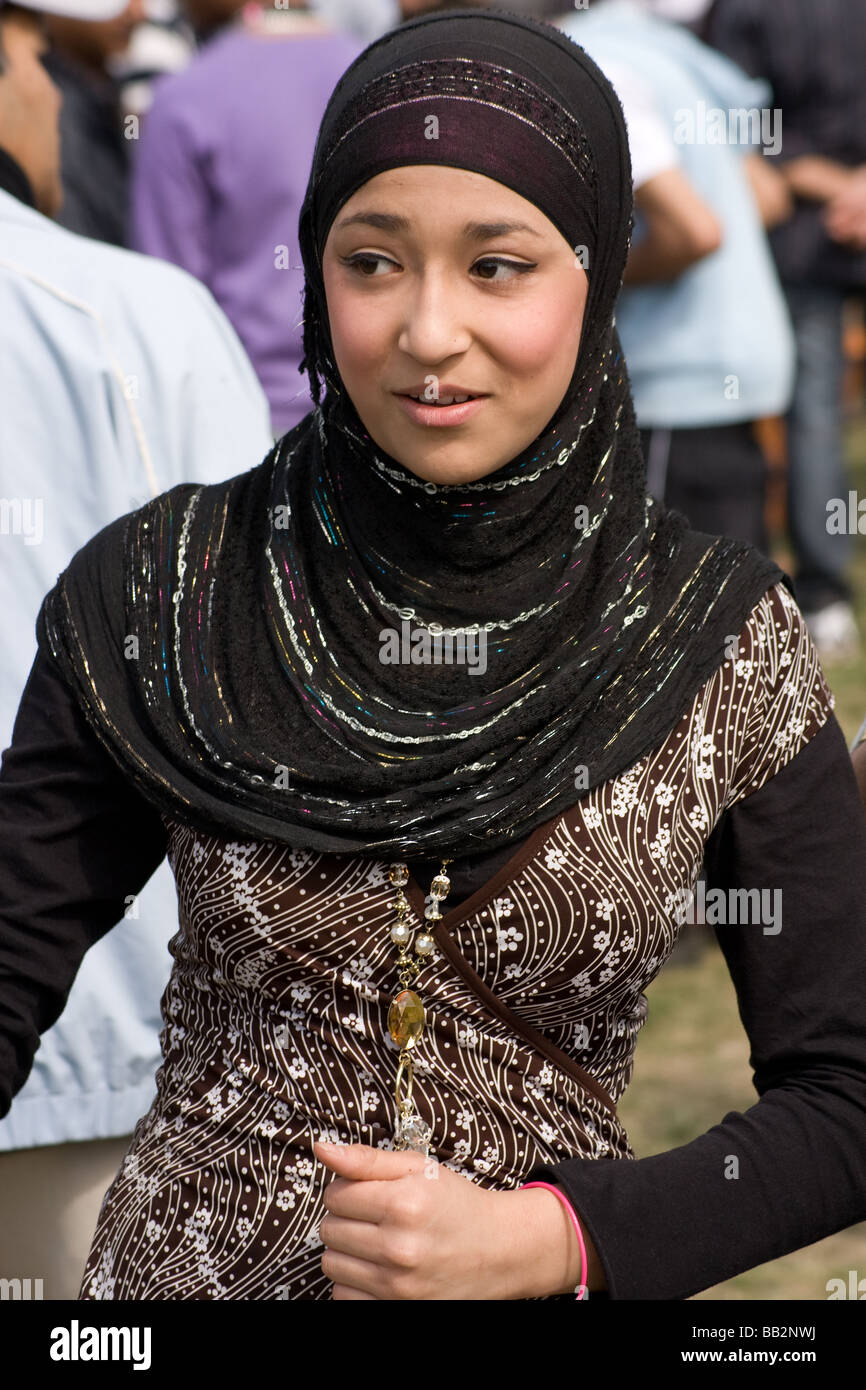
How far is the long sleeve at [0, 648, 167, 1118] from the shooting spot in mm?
1672

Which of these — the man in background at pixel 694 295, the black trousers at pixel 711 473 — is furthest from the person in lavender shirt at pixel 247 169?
the black trousers at pixel 711 473

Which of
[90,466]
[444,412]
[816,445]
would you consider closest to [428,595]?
[444,412]

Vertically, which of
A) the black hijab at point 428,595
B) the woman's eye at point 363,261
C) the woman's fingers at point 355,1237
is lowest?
the woman's fingers at point 355,1237

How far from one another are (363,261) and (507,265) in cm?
13

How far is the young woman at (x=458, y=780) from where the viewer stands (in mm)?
1545

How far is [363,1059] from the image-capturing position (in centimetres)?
158

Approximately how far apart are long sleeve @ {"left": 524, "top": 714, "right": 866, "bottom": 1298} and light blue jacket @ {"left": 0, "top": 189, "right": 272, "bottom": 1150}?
31.0 inches

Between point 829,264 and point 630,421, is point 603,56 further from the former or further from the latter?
point 630,421

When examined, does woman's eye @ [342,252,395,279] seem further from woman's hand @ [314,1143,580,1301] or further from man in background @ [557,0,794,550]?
man in background @ [557,0,794,550]

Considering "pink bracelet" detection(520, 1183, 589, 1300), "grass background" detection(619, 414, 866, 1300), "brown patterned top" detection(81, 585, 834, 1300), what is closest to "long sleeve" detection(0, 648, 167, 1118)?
"brown patterned top" detection(81, 585, 834, 1300)

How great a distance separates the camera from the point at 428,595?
5.45ft

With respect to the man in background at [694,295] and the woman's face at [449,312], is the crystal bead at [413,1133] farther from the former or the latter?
the man in background at [694,295]

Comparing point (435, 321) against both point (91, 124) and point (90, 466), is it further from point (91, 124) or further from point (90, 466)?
point (91, 124)

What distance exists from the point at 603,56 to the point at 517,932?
321 cm
